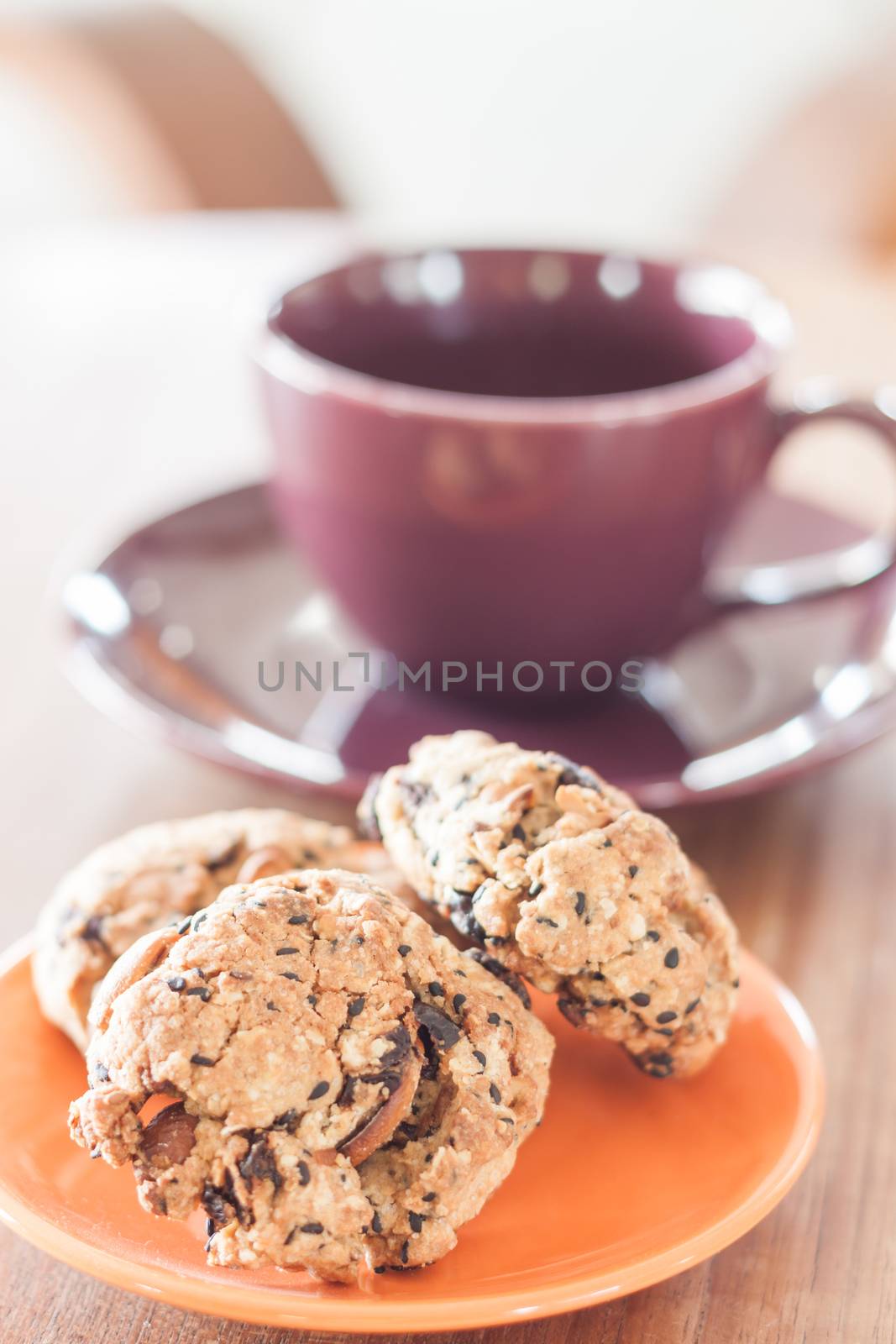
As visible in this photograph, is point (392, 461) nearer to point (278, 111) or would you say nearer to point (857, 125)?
point (857, 125)

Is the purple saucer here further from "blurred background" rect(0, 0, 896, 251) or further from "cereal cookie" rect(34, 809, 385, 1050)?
"blurred background" rect(0, 0, 896, 251)

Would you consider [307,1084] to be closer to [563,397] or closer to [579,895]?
[579,895]

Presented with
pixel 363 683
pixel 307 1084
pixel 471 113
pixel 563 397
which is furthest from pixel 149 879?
pixel 471 113

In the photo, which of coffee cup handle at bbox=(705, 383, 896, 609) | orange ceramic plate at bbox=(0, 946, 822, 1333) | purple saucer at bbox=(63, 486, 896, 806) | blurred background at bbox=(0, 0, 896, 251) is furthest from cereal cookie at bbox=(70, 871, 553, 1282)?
blurred background at bbox=(0, 0, 896, 251)

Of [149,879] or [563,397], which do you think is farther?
[563,397]

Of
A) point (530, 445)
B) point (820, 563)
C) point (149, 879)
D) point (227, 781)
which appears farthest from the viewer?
point (820, 563)

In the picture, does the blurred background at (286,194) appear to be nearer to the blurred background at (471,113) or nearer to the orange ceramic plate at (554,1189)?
the blurred background at (471,113)

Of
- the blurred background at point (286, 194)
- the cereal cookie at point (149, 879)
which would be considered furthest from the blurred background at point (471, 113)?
the cereal cookie at point (149, 879)
